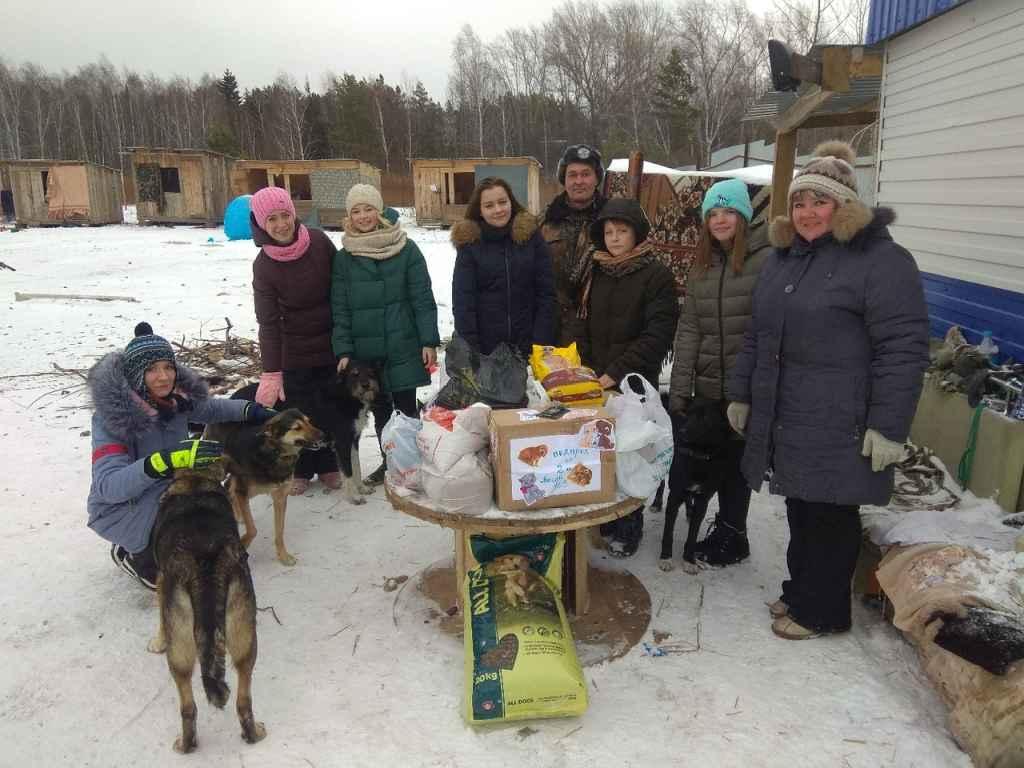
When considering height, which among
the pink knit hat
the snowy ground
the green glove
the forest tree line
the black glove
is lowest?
the snowy ground

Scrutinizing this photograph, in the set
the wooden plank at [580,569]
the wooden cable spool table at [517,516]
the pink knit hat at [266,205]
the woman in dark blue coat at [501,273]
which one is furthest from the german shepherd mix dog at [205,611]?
the pink knit hat at [266,205]

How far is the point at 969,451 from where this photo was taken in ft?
12.1

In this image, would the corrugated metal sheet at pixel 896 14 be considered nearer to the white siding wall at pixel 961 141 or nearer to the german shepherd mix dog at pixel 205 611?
the white siding wall at pixel 961 141

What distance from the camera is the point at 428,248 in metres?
17.5

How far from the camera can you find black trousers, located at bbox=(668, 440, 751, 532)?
11.5 feet

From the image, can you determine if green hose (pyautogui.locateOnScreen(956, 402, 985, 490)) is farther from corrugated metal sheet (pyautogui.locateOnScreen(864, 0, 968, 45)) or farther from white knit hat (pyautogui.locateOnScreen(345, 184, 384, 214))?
white knit hat (pyautogui.locateOnScreen(345, 184, 384, 214))

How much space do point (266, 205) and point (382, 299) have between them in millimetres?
910

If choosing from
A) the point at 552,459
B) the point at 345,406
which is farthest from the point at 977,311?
the point at 345,406

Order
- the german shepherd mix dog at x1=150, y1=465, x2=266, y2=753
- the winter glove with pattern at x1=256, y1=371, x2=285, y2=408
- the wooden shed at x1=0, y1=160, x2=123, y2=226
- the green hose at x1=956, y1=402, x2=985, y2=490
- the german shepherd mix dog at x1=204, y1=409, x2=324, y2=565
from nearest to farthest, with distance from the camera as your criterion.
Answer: the german shepherd mix dog at x1=150, y1=465, x2=266, y2=753
the green hose at x1=956, y1=402, x2=985, y2=490
the german shepherd mix dog at x1=204, y1=409, x2=324, y2=565
the winter glove with pattern at x1=256, y1=371, x2=285, y2=408
the wooden shed at x1=0, y1=160, x2=123, y2=226

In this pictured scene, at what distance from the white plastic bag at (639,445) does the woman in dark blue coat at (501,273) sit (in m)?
1.24

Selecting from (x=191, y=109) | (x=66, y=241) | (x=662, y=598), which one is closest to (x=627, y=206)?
(x=662, y=598)

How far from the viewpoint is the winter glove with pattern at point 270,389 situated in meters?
4.29

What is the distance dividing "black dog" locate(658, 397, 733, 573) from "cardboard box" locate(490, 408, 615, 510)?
0.98 m

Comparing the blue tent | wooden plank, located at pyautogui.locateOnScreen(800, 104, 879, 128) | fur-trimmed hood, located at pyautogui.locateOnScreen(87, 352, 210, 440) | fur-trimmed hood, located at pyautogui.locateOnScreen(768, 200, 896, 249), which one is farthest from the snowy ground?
the blue tent
